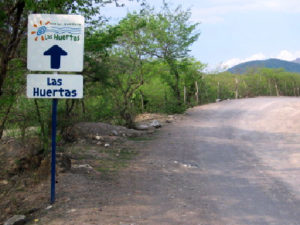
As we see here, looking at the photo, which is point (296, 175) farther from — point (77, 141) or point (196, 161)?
point (77, 141)

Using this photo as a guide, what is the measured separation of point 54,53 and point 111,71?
702cm

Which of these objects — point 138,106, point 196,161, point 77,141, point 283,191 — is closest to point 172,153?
point 196,161

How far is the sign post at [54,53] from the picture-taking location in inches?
209

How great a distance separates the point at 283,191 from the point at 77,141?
6.82 meters

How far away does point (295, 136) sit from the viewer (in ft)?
44.6

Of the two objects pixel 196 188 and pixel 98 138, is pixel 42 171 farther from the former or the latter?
pixel 98 138

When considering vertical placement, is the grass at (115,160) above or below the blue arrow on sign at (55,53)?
below

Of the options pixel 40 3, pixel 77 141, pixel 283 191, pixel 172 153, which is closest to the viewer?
pixel 40 3

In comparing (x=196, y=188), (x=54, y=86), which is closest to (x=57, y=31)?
(x=54, y=86)

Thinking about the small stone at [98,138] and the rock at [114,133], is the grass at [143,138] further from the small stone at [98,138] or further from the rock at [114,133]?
the small stone at [98,138]

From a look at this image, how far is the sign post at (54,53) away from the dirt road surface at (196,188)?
1797 millimetres

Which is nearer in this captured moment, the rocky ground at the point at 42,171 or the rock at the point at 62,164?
the rocky ground at the point at 42,171

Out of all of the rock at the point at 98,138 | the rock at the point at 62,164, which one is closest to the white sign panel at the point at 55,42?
the rock at the point at 62,164

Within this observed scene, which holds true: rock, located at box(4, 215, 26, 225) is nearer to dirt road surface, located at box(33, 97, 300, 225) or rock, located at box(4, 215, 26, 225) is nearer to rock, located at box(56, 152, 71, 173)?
dirt road surface, located at box(33, 97, 300, 225)
